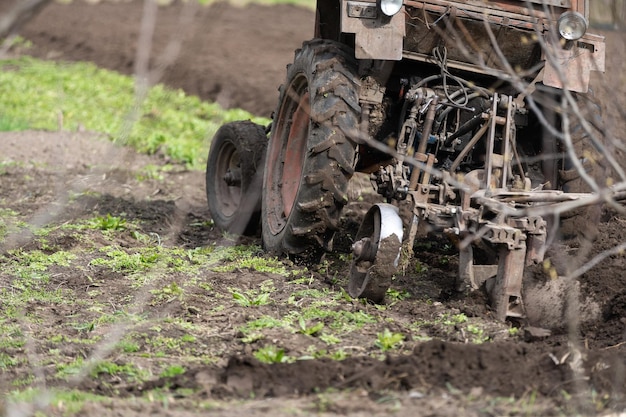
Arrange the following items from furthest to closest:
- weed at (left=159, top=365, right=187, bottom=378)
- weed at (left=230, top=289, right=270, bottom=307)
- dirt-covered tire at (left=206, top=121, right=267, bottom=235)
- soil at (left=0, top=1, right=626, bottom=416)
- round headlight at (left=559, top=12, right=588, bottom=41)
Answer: dirt-covered tire at (left=206, top=121, right=267, bottom=235), round headlight at (left=559, top=12, right=588, bottom=41), weed at (left=230, top=289, right=270, bottom=307), weed at (left=159, top=365, right=187, bottom=378), soil at (left=0, top=1, right=626, bottom=416)

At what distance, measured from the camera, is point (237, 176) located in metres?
8.89

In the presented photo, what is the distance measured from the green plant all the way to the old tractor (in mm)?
646

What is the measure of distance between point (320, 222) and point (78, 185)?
4.07m

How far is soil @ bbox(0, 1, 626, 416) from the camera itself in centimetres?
466

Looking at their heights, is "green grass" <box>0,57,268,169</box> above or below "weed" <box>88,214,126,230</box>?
above

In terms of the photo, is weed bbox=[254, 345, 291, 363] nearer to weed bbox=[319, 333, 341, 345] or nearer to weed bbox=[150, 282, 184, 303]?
weed bbox=[319, 333, 341, 345]

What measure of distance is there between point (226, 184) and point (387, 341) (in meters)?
3.94

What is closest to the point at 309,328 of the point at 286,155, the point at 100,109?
the point at 286,155

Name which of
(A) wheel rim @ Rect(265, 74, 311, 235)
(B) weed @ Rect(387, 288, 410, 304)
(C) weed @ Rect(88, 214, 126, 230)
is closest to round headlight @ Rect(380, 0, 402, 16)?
(A) wheel rim @ Rect(265, 74, 311, 235)

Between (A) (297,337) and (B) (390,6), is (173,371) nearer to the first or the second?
(A) (297,337)

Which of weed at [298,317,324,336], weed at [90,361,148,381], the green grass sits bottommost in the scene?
weed at [90,361,148,381]

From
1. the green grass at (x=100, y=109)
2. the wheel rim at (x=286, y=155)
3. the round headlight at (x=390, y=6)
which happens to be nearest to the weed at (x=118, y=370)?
the wheel rim at (x=286, y=155)

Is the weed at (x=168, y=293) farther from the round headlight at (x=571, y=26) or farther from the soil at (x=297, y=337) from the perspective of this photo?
the round headlight at (x=571, y=26)

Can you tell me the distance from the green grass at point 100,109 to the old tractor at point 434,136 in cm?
407
